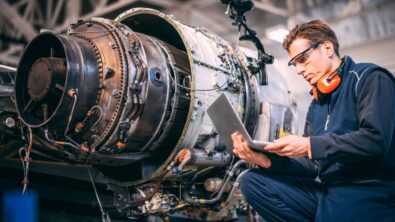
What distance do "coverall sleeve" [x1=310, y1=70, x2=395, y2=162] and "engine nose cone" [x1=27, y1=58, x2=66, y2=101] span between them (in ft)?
5.21

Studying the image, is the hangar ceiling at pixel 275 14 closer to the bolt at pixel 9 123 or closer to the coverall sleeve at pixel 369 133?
the bolt at pixel 9 123

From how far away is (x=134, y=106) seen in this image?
2.46m

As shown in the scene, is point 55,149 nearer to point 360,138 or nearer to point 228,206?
point 228,206

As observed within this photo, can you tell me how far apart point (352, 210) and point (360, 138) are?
0.41 meters

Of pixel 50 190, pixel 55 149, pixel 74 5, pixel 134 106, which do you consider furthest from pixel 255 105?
pixel 74 5

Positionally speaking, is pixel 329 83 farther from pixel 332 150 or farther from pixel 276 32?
pixel 276 32

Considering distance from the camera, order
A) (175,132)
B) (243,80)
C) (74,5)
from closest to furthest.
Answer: (175,132) < (243,80) < (74,5)

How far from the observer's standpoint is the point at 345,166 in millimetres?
1998

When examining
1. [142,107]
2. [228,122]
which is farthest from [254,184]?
[142,107]

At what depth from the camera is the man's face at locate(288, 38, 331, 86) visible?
2.19 metres

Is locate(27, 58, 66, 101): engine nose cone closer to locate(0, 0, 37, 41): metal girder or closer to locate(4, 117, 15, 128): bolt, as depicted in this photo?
locate(4, 117, 15, 128): bolt

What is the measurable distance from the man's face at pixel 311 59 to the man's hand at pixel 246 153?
0.56m

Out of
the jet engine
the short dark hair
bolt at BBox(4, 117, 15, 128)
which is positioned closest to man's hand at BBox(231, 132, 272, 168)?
the jet engine

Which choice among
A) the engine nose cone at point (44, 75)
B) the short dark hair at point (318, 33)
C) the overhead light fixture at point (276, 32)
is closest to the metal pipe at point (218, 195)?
the short dark hair at point (318, 33)
